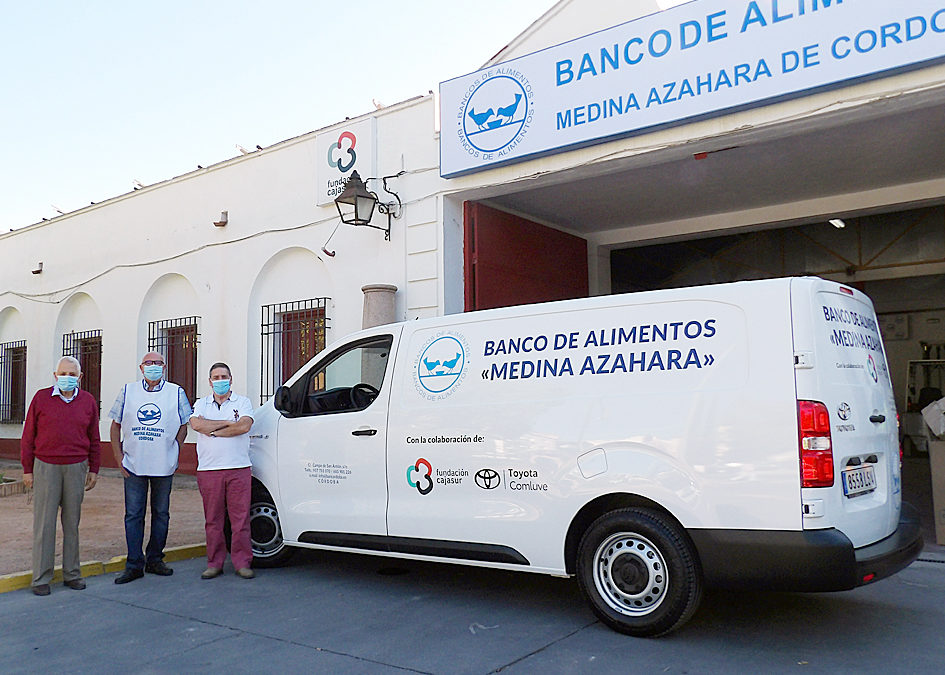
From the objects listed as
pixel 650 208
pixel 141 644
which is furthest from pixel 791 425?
pixel 650 208

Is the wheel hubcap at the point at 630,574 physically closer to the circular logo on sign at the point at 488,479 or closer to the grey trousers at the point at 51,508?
the circular logo on sign at the point at 488,479

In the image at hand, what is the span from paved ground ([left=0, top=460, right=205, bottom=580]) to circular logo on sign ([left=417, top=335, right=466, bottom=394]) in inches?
132

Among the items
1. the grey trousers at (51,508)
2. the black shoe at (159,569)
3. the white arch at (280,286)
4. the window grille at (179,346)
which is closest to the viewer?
the grey trousers at (51,508)

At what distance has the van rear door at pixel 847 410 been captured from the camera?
4250 millimetres

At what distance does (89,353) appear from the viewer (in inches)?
591

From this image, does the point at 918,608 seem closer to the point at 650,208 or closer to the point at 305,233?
the point at 650,208

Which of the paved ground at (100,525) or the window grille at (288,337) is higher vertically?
the window grille at (288,337)

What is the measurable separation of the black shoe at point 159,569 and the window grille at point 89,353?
28.3 feet

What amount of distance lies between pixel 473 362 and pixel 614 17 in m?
4.55

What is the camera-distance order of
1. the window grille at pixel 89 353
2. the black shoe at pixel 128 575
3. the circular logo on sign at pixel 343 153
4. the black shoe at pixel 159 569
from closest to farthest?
the black shoe at pixel 128 575 < the black shoe at pixel 159 569 < the circular logo on sign at pixel 343 153 < the window grille at pixel 89 353

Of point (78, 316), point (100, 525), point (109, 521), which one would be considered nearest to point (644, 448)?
point (100, 525)

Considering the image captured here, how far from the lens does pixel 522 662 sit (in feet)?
14.1

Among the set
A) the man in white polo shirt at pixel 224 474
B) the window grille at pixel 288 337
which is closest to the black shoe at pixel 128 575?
the man in white polo shirt at pixel 224 474

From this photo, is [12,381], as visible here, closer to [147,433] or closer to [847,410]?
[147,433]
